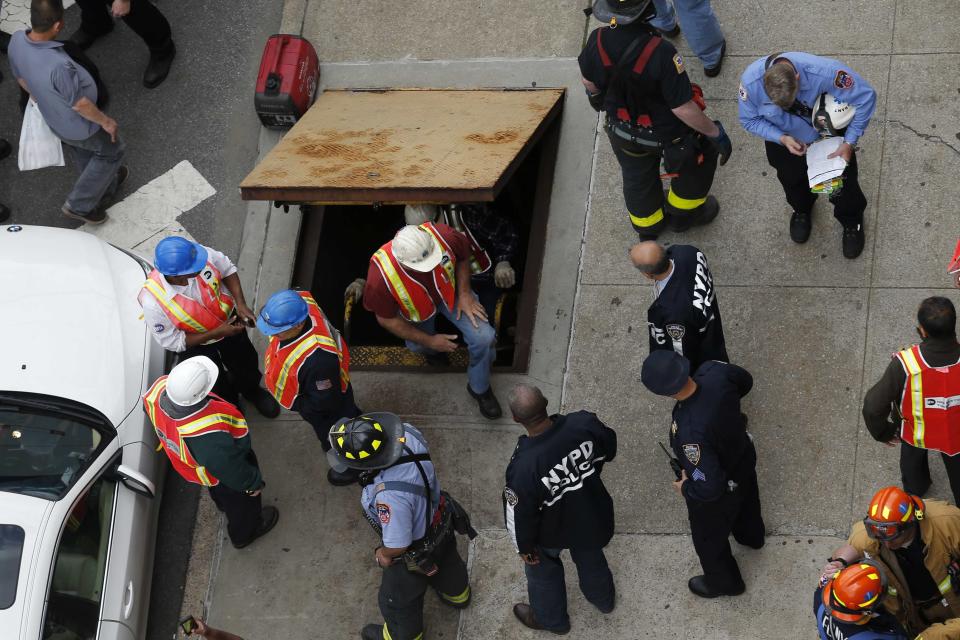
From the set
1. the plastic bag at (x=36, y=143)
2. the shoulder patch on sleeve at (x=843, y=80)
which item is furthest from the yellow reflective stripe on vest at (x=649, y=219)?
the plastic bag at (x=36, y=143)

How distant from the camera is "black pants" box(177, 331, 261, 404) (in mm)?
6488

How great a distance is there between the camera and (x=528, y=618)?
582cm

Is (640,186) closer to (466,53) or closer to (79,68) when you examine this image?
(466,53)

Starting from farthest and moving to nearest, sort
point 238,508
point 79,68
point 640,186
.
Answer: point 79,68 → point 640,186 → point 238,508

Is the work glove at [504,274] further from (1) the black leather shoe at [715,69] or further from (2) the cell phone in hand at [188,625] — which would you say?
(2) the cell phone in hand at [188,625]

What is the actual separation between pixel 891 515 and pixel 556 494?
147 centimetres

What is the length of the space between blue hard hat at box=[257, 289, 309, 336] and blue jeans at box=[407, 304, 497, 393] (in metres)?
0.89

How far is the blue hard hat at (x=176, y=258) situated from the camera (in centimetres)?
580

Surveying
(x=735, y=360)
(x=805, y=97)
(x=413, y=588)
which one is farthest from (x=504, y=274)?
(x=413, y=588)

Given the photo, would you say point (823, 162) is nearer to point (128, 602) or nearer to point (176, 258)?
point (176, 258)

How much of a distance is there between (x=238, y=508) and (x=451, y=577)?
4.42 feet

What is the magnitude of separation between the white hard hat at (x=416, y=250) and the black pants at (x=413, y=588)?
1489 mm

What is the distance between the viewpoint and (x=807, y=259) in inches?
259

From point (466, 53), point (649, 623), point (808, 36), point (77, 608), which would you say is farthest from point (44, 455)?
point (808, 36)
